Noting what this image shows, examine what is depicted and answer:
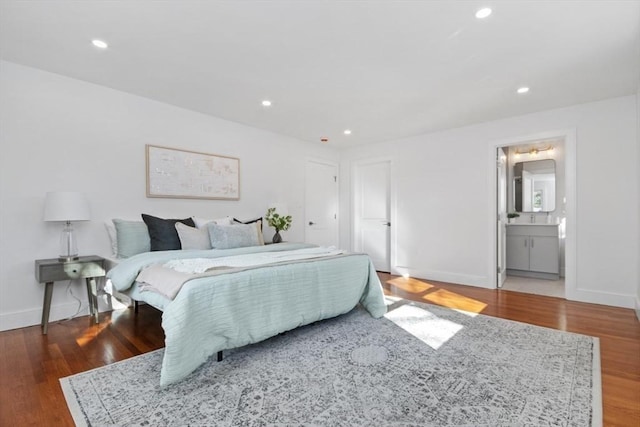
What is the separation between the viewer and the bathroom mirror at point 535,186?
17.7 feet

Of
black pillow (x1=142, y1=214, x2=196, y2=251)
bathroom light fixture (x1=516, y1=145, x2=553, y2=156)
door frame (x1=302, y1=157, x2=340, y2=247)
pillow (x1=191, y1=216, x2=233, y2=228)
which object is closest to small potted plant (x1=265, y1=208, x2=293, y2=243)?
pillow (x1=191, y1=216, x2=233, y2=228)

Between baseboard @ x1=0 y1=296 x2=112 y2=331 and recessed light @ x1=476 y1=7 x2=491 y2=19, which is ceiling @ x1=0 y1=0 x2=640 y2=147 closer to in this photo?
recessed light @ x1=476 y1=7 x2=491 y2=19

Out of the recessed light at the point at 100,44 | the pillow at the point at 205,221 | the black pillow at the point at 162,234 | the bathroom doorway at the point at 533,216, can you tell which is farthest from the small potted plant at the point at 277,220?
the bathroom doorway at the point at 533,216

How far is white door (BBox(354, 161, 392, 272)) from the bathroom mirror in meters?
2.44

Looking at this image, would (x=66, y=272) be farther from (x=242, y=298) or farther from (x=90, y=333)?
(x=242, y=298)

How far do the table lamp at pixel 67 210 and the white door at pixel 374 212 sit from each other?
4.24m

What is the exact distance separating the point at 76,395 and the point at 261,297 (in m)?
1.15

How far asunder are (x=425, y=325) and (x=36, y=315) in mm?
3607

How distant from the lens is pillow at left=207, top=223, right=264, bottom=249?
3.37 m

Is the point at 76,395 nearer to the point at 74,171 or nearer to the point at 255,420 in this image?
the point at 255,420

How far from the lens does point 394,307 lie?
3383 millimetres

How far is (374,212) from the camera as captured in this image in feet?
18.9

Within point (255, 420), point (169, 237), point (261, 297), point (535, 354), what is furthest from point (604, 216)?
point (169, 237)

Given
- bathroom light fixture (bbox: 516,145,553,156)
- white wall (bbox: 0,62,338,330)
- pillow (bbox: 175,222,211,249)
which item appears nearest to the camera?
white wall (bbox: 0,62,338,330)
